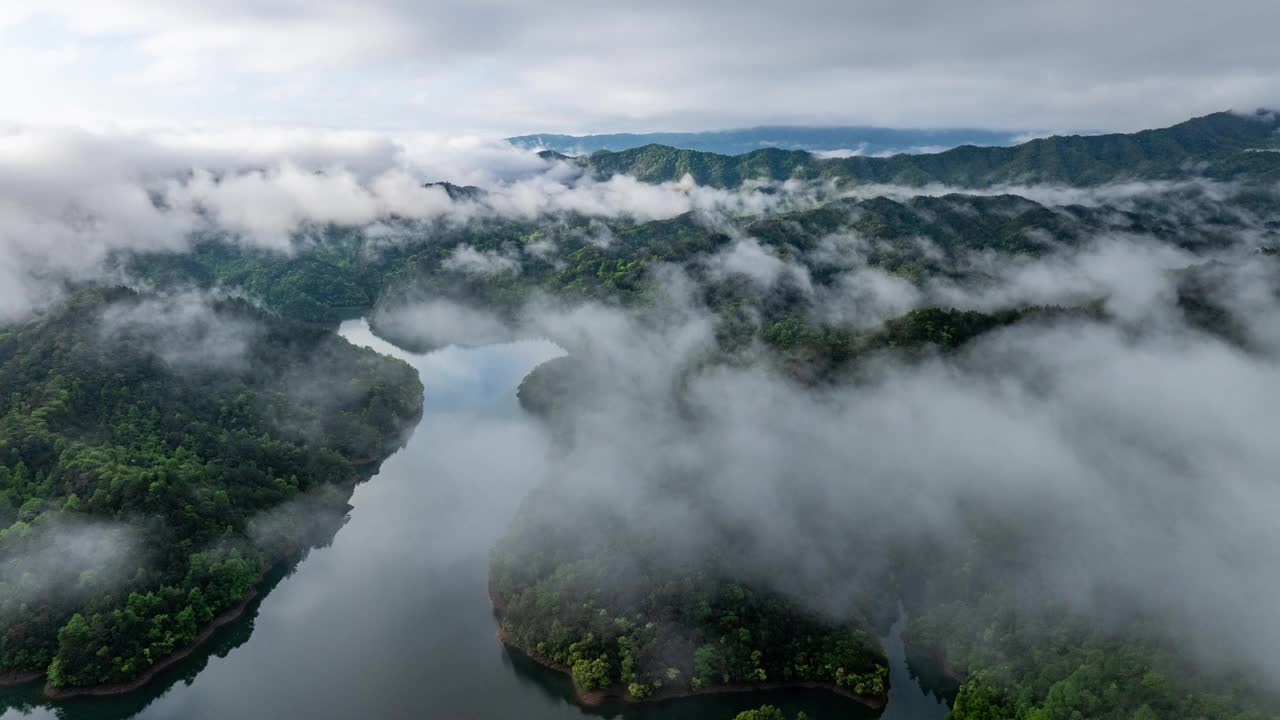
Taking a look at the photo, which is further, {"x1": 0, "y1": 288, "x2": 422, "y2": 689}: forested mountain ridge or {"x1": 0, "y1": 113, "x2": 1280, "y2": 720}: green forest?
{"x1": 0, "y1": 288, "x2": 422, "y2": 689}: forested mountain ridge

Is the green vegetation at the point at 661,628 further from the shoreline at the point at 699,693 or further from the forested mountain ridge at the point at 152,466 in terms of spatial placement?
the forested mountain ridge at the point at 152,466

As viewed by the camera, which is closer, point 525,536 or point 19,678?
point 19,678

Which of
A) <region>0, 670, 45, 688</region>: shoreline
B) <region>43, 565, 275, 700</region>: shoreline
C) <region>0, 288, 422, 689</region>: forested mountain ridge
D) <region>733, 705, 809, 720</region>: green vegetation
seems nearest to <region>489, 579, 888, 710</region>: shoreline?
<region>733, 705, 809, 720</region>: green vegetation

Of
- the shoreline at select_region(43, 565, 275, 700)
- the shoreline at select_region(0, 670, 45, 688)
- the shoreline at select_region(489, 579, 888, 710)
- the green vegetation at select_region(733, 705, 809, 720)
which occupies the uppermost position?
the green vegetation at select_region(733, 705, 809, 720)

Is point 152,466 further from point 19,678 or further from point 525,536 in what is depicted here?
point 525,536

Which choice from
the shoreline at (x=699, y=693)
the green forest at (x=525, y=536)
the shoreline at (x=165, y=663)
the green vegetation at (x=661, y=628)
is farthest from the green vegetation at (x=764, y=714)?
the shoreline at (x=165, y=663)

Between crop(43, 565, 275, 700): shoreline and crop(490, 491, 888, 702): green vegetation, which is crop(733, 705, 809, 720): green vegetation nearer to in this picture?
crop(490, 491, 888, 702): green vegetation

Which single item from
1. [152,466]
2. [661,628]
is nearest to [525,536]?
[661,628]
